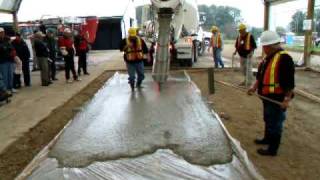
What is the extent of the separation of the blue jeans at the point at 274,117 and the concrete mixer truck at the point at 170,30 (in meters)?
7.36

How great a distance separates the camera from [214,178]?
5102 millimetres

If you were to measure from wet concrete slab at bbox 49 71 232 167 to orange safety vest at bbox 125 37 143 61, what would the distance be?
139 cm

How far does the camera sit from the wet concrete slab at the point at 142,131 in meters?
6.03

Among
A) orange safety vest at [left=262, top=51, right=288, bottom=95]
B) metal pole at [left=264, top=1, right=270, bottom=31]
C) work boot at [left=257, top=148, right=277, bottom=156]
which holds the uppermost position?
metal pole at [left=264, top=1, right=270, bottom=31]

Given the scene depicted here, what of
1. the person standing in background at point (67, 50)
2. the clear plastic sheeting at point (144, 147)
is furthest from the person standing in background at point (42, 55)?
the clear plastic sheeting at point (144, 147)

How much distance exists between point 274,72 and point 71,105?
5.64 meters

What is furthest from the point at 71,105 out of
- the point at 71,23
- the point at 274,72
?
the point at 71,23

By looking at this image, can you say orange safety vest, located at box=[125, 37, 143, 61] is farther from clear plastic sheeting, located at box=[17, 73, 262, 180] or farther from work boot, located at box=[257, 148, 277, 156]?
work boot, located at box=[257, 148, 277, 156]

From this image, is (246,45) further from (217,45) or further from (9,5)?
(9,5)

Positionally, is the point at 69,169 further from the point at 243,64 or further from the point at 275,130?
the point at 243,64

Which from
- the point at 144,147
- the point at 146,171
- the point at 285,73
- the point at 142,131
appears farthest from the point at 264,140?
the point at 146,171

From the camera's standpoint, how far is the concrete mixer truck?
1409 cm

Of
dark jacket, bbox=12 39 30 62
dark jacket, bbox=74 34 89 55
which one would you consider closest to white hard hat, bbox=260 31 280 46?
dark jacket, bbox=12 39 30 62

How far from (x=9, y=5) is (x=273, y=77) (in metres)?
12.1
